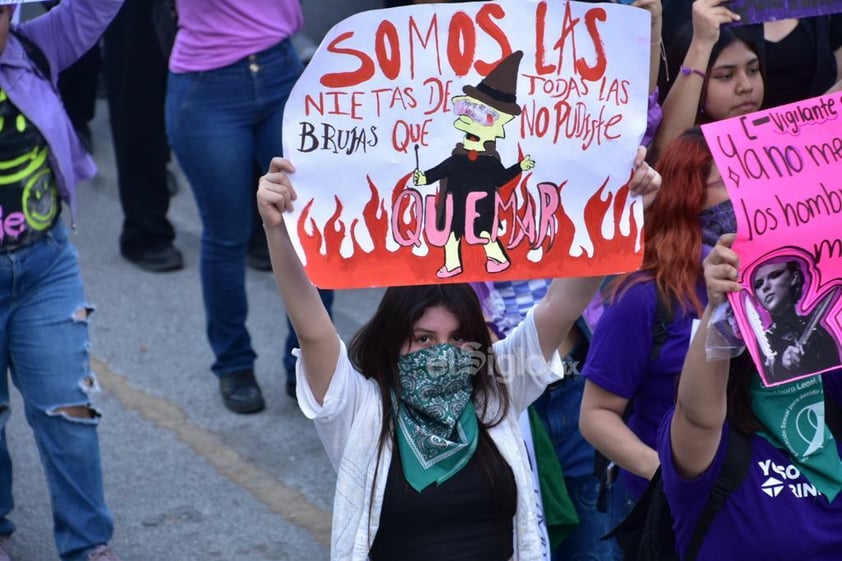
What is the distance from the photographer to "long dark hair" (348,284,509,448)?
307 centimetres

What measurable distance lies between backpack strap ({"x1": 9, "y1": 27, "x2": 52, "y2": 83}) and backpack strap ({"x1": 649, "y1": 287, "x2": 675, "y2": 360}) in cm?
190

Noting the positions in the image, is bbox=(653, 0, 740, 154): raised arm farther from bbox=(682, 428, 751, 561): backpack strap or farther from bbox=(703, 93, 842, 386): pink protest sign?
bbox=(682, 428, 751, 561): backpack strap

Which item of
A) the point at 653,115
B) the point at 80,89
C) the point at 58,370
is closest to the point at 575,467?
the point at 653,115

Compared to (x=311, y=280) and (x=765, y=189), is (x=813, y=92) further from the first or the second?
(x=311, y=280)

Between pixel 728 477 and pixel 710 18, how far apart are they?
1518 millimetres

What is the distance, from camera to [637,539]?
3037mm

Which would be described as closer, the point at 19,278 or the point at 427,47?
the point at 427,47

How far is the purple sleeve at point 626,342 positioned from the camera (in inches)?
127

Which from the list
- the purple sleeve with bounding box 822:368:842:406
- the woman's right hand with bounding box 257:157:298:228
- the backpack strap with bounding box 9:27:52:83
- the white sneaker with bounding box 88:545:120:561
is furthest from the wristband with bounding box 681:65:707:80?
the white sneaker with bounding box 88:545:120:561

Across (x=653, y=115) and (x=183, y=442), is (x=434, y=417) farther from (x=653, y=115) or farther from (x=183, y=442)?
(x=183, y=442)

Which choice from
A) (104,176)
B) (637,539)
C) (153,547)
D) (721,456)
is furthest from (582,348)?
(104,176)

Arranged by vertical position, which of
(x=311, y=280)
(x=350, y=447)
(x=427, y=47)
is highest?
(x=427, y=47)

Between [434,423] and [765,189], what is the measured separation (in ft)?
2.87

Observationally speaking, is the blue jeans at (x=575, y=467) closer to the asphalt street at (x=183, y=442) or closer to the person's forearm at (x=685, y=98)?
the person's forearm at (x=685, y=98)
